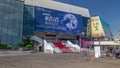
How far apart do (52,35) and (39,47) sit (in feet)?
48.4

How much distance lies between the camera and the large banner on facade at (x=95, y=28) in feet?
274

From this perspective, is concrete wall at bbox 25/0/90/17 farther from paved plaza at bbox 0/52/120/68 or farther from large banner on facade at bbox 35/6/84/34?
paved plaza at bbox 0/52/120/68

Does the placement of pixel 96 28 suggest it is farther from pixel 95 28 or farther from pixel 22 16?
pixel 22 16

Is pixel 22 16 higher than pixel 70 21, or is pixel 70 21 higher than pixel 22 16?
pixel 70 21

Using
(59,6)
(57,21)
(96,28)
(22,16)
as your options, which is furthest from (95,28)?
(22,16)

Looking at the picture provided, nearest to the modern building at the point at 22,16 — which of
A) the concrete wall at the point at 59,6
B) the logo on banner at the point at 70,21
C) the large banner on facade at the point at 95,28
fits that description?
the concrete wall at the point at 59,6

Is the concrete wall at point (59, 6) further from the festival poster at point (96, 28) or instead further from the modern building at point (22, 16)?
the festival poster at point (96, 28)

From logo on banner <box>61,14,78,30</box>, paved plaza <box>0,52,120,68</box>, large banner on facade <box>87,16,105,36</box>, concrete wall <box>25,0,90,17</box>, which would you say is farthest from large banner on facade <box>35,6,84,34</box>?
paved plaza <box>0,52,120,68</box>

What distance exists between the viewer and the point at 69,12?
257ft

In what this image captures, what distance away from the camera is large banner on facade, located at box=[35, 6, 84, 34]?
6629 cm

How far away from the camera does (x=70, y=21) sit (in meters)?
74.8

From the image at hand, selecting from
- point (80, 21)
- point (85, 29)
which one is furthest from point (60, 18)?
point (85, 29)

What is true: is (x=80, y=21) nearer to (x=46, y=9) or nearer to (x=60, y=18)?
(x=60, y=18)

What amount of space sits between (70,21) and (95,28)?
46.0 ft
